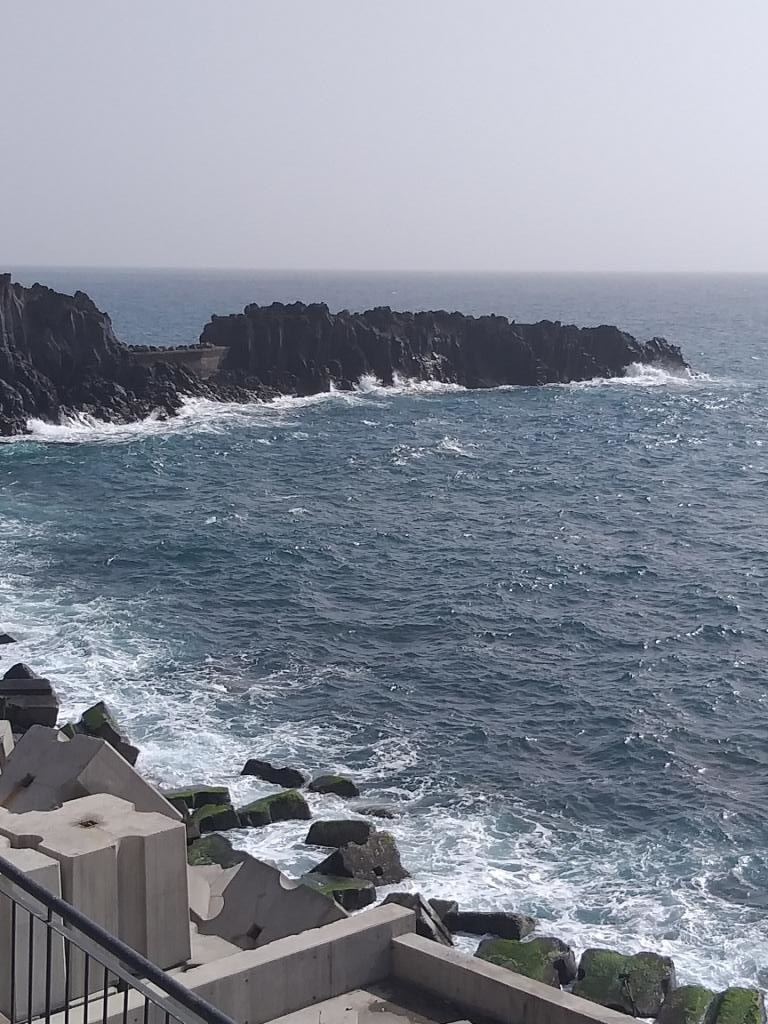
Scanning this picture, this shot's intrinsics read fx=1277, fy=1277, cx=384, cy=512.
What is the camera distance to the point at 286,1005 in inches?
560

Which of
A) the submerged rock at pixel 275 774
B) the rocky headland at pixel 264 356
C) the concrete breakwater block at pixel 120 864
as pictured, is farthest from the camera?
the rocky headland at pixel 264 356

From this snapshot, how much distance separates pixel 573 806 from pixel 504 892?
176 inches

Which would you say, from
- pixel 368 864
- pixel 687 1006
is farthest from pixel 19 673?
pixel 687 1006

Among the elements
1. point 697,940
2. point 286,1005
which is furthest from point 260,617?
point 286,1005

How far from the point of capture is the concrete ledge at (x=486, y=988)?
13.5 metres

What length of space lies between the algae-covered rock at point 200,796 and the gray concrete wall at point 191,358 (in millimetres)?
63282

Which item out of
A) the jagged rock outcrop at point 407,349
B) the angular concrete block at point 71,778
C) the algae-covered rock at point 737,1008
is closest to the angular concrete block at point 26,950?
the angular concrete block at point 71,778

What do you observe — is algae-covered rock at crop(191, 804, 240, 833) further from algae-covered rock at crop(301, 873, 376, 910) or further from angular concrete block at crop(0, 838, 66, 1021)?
angular concrete block at crop(0, 838, 66, 1021)

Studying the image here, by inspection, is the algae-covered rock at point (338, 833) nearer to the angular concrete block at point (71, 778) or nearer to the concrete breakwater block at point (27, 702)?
the concrete breakwater block at point (27, 702)

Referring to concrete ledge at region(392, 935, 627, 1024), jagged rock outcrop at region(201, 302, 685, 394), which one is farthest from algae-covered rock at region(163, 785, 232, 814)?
jagged rock outcrop at region(201, 302, 685, 394)

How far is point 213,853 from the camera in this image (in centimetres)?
2366

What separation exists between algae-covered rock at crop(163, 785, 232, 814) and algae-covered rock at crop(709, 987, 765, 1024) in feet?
36.4

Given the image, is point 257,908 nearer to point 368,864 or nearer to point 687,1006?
point 368,864

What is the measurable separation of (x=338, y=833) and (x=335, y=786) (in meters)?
2.73
